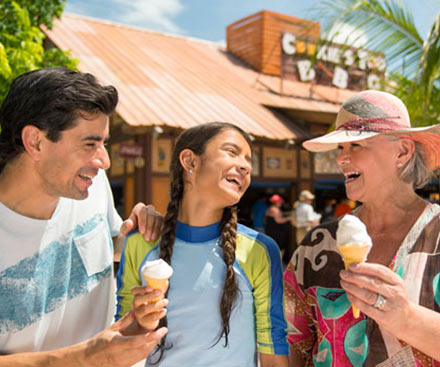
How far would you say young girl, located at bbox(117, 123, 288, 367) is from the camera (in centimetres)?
202

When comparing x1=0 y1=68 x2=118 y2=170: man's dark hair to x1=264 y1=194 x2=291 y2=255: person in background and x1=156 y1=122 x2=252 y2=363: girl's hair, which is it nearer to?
x1=156 y1=122 x2=252 y2=363: girl's hair

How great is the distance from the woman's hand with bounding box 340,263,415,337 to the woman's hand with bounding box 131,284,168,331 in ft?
2.23

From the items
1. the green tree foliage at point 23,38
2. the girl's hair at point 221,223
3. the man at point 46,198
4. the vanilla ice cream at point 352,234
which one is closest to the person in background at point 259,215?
the green tree foliage at point 23,38

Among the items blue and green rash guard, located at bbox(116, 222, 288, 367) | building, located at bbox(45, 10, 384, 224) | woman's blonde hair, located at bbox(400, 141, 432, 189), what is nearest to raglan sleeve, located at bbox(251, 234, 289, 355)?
blue and green rash guard, located at bbox(116, 222, 288, 367)

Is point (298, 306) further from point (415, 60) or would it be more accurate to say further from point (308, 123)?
point (308, 123)

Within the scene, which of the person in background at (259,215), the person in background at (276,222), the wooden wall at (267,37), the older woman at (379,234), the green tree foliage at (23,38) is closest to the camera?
the older woman at (379,234)

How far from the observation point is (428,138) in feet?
6.57

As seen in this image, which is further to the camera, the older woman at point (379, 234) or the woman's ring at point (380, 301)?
the older woman at point (379, 234)

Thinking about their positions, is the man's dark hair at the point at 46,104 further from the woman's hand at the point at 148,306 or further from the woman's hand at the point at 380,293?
the woman's hand at the point at 380,293

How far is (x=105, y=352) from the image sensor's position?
5.37ft

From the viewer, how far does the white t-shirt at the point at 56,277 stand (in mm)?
1927

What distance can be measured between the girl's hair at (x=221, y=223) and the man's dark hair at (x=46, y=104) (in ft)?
1.71

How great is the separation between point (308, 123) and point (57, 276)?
37.3 ft

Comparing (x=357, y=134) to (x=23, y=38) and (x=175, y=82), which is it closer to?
(x=23, y=38)
